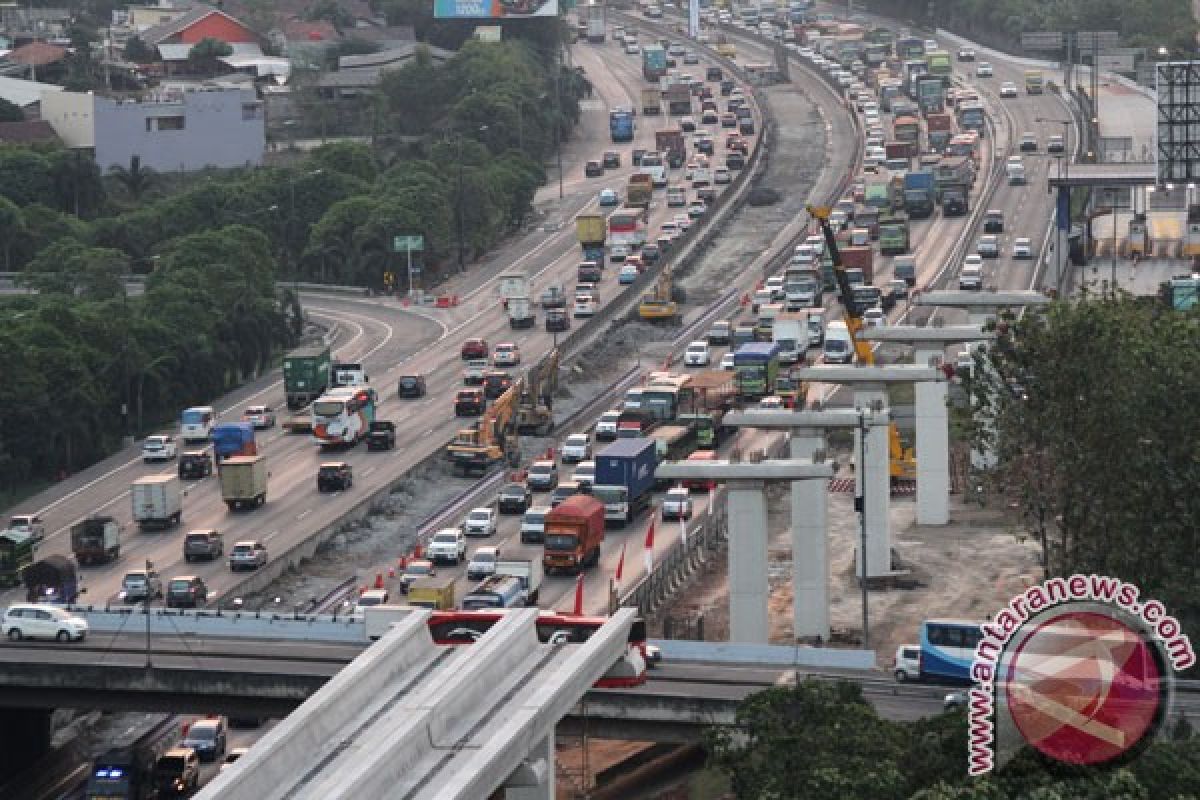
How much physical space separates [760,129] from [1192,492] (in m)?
116

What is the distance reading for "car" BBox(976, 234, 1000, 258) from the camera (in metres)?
138

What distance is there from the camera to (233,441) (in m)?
100

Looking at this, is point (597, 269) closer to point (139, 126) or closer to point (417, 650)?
point (139, 126)

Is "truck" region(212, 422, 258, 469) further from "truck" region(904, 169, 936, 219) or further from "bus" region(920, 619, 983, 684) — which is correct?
"truck" region(904, 169, 936, 219)

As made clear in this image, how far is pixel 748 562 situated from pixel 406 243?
6694 centimetres

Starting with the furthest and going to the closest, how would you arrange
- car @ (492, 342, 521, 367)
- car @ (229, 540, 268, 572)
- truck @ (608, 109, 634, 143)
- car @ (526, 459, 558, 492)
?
truck @ (608, 109, 634, 143) < car @ (492, 342, 521, 367) < car @ (526, 459, 558, 492) < car @ (229, 540, 268, 572)

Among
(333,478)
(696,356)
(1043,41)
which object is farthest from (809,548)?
(1043,41)

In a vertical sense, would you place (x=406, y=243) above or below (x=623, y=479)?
above

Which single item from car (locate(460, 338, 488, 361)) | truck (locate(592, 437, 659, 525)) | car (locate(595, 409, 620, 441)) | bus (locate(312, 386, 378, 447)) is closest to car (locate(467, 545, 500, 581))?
truck (locate(592, 437, 659, 525))

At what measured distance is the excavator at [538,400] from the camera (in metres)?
106

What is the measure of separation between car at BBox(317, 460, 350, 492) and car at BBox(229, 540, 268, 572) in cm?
1036

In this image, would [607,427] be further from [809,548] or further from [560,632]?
[560,632]

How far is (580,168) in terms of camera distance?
176500 millimetres

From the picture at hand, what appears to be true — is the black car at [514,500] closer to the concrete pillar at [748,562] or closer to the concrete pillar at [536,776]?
the concrete pillar at [748,562]
